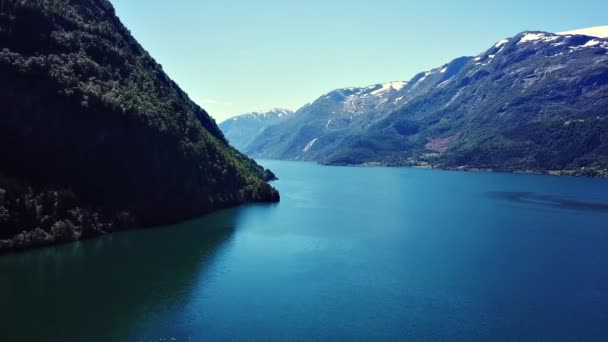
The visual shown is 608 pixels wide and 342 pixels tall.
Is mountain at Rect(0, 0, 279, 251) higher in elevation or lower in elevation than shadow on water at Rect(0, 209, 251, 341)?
higher

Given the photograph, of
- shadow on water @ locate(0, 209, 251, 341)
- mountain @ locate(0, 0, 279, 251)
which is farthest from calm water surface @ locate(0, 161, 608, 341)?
mountain @ locate(0, 0, 279, 251)

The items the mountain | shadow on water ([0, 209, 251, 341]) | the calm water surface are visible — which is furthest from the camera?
the mountain

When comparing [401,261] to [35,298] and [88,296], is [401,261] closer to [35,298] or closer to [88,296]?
[88,296]

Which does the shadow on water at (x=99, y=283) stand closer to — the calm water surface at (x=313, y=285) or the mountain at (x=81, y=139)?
the calm water surface at (x=313, y=285)

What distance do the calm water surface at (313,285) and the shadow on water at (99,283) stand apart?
0.93ft

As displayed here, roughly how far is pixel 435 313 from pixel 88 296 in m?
54.6

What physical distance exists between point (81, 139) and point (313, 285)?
7221 cm

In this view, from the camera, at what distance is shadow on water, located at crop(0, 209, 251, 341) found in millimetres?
61062

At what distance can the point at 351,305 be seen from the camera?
72625mm

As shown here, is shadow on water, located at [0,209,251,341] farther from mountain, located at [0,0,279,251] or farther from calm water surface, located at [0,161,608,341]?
mountain, located at [0,0,279,251]

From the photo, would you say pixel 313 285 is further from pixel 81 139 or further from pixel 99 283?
pixel 81 139

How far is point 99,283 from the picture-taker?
78750 millimetres

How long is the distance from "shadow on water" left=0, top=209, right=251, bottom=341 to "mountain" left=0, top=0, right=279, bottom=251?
838cm

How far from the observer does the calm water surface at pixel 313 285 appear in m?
62.7
